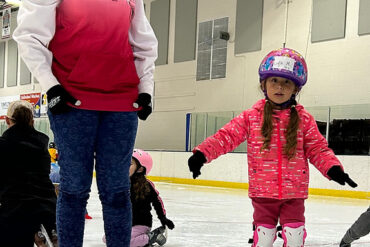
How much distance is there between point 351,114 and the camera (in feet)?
29.9

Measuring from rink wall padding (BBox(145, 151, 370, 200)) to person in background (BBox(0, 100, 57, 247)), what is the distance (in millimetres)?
7091

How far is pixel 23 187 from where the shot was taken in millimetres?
2223

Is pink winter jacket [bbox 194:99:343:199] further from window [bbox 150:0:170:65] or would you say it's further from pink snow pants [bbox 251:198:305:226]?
window [bbox 150:0:170:65]

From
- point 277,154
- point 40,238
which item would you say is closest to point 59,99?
point 40,238

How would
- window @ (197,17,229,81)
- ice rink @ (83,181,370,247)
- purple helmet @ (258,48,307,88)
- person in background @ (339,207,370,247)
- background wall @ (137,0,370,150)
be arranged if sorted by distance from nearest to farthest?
purple helmet @ (258,48,307,88), person in background @ (339,207,370,247), ice rink @ (83,181,370,247), background wall @ (137,0,370,150), window @ (197,17,229,81)

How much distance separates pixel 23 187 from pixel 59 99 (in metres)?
0.73

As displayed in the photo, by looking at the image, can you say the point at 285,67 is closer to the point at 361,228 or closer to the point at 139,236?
the point at 361,228

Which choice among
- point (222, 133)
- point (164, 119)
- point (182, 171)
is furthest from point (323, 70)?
point (222, 133)

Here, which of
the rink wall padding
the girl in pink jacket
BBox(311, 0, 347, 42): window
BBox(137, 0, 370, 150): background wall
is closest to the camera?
the girl in pink jacket

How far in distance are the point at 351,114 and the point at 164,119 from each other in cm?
592

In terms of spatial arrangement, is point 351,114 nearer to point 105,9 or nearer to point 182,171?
point 182,171

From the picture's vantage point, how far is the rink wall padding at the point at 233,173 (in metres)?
8.43

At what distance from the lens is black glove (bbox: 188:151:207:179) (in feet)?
→ 6.42

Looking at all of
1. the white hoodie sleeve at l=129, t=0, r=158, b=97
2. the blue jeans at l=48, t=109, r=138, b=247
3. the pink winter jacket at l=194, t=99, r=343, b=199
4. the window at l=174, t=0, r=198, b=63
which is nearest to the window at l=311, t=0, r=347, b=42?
the window at l=174, t=0, r=198, b=63
